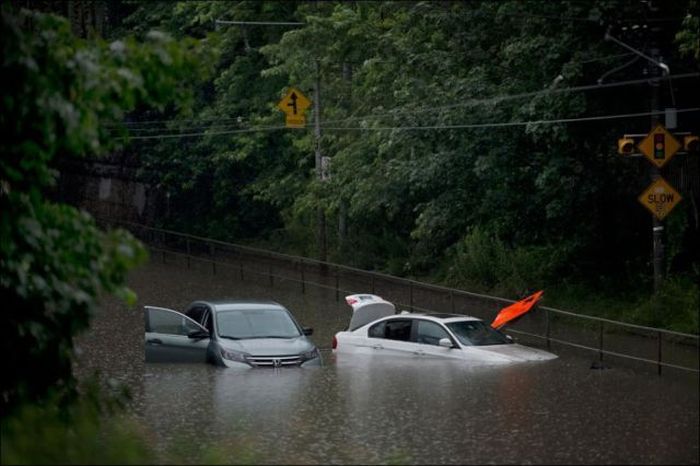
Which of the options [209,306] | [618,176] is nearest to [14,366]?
[209,306]

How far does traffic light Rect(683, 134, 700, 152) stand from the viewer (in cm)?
2545

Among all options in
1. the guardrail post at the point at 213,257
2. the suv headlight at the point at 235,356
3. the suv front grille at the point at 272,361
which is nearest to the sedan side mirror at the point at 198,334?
the suv headlight at the point at 235,356

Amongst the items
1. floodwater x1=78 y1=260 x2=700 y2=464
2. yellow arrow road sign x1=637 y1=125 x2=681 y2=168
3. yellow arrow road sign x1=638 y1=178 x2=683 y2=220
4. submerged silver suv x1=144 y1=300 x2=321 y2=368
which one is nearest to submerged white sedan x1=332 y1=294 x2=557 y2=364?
floodwater x1=78 y1=260 x2=700 y2=464

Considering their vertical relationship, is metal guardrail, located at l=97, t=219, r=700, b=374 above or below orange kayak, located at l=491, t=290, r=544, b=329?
below

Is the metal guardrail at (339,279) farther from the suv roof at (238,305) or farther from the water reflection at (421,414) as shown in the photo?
the suv roof at (238,305)

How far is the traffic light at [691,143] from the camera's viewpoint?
2545 centimetres

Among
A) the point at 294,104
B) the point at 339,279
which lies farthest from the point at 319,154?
the point at 339,279

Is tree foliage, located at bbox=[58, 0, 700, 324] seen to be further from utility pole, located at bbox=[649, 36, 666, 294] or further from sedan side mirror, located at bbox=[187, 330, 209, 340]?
sedan side mirror, located at bbox=[187, 330, 209, 340]

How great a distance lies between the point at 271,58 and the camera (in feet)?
145

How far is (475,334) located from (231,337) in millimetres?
4445

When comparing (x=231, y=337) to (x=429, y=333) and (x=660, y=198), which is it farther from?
(x=660, y=198)

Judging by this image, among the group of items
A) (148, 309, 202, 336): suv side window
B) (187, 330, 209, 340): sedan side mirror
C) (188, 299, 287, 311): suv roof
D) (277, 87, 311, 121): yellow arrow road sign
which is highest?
(277, 87, 311, 121): yellow arrow road sign

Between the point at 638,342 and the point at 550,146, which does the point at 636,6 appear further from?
the point at 638,342

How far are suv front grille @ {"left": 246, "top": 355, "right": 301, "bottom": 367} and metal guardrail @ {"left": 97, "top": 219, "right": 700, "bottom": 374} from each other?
242 inches
